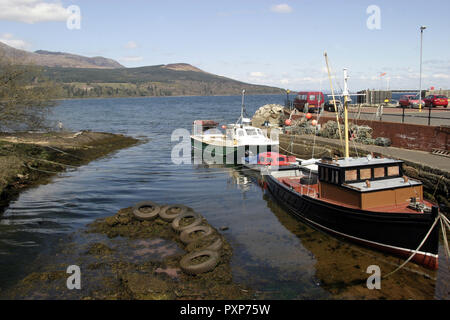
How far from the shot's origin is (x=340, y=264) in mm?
12453

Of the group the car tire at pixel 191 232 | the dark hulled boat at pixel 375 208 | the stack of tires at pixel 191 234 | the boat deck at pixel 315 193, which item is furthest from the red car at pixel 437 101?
the car tire at pixel 191 232

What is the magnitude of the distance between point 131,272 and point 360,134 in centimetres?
2117

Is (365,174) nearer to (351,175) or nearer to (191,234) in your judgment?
(351,175)

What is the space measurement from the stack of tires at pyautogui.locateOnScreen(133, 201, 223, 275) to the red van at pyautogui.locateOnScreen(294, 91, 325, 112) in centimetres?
2994

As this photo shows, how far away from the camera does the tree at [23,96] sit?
24.6 m

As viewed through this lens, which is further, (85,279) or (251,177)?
(251,177)

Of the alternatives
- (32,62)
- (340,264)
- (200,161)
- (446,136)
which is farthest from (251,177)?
(32,62)

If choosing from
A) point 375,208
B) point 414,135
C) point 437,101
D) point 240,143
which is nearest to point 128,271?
point 375,208

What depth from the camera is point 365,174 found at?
1410 centimetres

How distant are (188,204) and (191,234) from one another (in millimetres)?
5434

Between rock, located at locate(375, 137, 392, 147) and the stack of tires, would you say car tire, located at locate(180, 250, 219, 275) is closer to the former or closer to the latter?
the stack of tires

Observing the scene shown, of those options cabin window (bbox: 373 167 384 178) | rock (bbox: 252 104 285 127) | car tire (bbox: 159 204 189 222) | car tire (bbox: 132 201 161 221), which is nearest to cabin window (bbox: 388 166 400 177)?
cabin window (bbox: 373 167 384 178)
